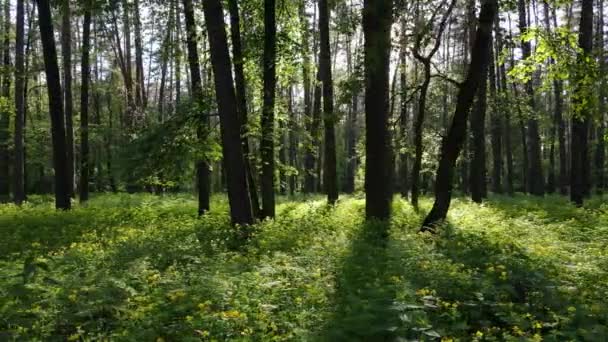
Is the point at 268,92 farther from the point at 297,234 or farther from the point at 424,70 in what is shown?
the point at 424,70

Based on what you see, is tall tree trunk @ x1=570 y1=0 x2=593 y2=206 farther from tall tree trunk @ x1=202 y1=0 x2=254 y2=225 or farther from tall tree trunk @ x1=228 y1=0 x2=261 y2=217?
tall tree trunk @ x1=202 y1=0 x2=254 y2=225

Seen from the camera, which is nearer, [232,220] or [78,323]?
[78,323]

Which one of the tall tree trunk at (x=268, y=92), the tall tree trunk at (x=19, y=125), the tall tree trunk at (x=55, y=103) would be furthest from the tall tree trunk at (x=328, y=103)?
the tall tree trunk at (x=19, y=125)

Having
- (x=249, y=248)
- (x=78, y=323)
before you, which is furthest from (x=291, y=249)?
(x=78, y=323)

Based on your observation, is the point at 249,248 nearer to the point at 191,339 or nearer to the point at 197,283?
the point at 197,283

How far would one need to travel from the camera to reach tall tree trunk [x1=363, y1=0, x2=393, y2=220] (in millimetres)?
10312

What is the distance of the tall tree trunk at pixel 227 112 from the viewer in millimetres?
10625

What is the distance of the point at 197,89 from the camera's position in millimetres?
12633

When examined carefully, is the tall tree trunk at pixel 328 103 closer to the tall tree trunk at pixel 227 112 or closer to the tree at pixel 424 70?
the tree at pixel 424 70

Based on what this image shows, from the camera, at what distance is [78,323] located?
→ 528 cm

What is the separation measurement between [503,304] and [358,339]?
5.22 feet

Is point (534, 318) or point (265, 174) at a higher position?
point (265, 174)

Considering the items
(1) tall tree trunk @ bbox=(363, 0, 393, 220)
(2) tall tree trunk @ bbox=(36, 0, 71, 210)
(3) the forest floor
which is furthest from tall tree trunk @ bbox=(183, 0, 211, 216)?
(2) tall tree trunk @ bbox=(36, 0, 71, 210)

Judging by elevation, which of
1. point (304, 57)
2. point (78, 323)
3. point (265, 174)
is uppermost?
point (304, 57)
